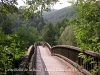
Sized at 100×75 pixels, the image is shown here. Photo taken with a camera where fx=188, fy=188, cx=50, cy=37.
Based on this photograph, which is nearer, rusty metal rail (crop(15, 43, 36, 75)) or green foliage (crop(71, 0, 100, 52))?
rusty metal rail (crop(15, 43, 36, 75))

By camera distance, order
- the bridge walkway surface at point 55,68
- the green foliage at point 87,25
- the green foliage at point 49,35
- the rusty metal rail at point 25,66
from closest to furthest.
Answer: the rusty metal rail at point 25,66 → the green foliage at point 87,25 → the bridge walkway surface at point 55,68 → the green foliage at point 49,35

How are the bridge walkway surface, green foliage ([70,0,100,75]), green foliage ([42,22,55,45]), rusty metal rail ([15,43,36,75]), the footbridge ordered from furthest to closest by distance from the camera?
1. green foliage ([42,22,55,45])
2. the bridge walkway surface
3. green foliage ([70,0,100,75])
4. the footbridge
5. rusty metal rail ([15,43,36,75])

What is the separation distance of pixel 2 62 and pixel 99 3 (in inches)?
160

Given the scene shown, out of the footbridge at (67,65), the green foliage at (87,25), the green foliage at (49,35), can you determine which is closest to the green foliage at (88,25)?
the green foliage at (87,25)

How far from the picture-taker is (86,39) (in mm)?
6859

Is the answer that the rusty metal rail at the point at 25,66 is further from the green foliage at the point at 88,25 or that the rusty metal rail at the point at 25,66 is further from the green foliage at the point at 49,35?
the green foliage at the point at 49,35

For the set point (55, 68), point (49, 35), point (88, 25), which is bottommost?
point (49, 35)

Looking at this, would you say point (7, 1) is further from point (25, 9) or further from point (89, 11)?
point (89, 11)

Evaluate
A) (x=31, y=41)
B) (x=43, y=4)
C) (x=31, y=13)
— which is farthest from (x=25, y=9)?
(x=31, y=41)

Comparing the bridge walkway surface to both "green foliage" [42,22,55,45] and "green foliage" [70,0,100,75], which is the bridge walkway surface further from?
"green foliage" [42,22,55,45]

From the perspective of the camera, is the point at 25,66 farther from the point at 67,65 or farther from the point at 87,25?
the point at 67,65

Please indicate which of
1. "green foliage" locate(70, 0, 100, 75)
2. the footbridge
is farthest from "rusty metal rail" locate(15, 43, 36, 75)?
"green foliage" locate(70, 0, 100, 75)

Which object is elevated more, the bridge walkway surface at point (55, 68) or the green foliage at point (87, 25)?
the green foliage at point (87, 25)

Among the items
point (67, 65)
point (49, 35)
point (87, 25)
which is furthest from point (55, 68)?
point (49, 35)
